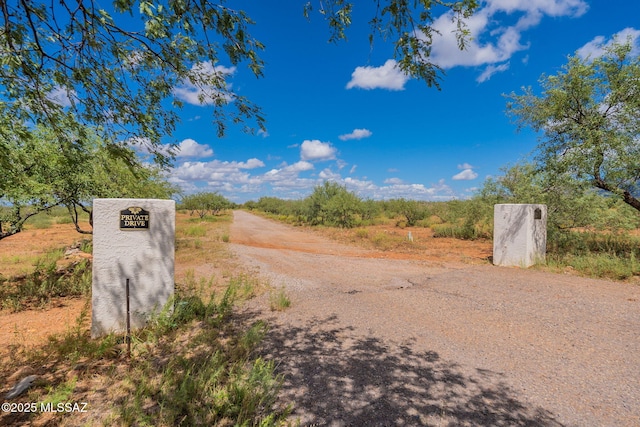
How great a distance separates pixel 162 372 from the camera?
3246mm

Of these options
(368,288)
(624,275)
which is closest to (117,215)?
(368,288)

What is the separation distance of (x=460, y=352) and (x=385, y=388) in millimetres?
1450

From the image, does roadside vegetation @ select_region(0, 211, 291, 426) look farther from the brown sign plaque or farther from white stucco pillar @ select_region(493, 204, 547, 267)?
white stucco pillar @ select_region(493, 204, 547, 267)

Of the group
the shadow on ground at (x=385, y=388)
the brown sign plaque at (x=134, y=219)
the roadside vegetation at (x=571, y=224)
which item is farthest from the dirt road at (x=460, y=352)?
the brown sign plaque at (x=134, y=219)

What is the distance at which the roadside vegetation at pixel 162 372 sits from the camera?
2.53 meters

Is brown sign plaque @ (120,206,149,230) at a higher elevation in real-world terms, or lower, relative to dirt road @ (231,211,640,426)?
higher

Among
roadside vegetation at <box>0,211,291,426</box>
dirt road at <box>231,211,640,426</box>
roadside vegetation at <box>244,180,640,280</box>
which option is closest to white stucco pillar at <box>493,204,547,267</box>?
roadside vegetation at <box>244,180,640,280</box>

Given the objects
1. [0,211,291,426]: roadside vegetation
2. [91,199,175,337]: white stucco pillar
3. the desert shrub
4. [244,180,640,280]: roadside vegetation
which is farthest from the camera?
[244,180,640,280]: roadside vegetation

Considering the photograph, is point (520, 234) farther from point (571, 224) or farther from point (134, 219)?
point (134, 219)

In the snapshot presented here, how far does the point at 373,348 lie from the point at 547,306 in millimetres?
4061

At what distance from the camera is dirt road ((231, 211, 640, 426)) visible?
2.67m

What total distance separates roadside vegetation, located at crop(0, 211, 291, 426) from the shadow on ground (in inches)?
13.0

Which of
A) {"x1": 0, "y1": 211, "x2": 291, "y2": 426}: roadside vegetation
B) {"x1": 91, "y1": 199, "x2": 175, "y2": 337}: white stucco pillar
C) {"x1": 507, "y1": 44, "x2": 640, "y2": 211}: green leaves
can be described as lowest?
{"x1": 0, "y1": 211, "x2": 291, "y2": 426}: roadside vegetation

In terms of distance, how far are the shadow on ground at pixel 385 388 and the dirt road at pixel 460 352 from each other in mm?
12
